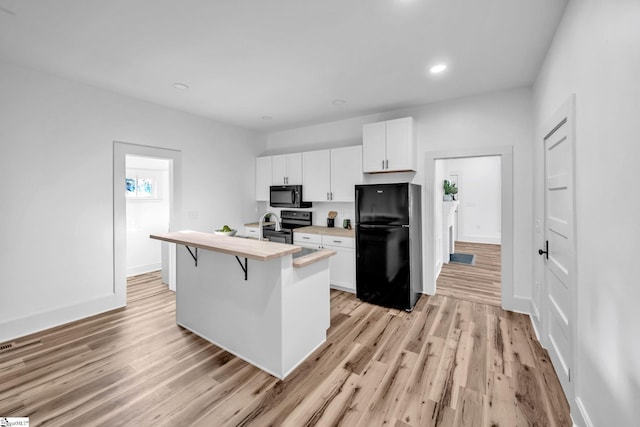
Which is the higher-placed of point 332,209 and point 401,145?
point 401,145

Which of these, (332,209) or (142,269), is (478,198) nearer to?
(332,209)

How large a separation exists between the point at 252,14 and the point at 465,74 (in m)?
2.17

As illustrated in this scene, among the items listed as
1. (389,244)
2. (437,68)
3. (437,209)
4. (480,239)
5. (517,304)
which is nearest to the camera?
(437,68)

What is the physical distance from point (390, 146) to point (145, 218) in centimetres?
446

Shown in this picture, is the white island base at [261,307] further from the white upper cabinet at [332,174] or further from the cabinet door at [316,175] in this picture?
the cabinet door at [316,175]

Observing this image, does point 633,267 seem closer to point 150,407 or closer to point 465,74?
point 465,74

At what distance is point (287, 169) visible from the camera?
479 centimetres

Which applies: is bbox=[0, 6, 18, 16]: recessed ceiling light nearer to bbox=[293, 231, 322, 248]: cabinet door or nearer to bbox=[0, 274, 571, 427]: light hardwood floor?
bbox=[0, 274, 571, 427]: light hardwood floor

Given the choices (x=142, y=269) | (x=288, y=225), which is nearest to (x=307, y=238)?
(x=288, y=225)

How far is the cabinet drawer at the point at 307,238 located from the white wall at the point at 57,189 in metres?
2.35

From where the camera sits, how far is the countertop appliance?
4.44 m

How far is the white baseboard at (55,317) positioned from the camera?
8.62 ft

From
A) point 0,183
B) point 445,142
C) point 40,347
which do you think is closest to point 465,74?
point 445,142

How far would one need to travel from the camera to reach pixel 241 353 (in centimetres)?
231
